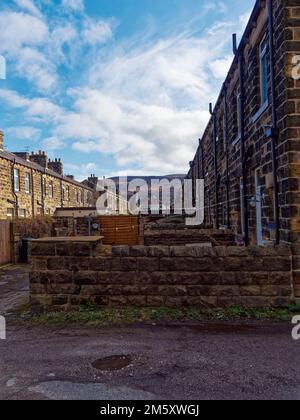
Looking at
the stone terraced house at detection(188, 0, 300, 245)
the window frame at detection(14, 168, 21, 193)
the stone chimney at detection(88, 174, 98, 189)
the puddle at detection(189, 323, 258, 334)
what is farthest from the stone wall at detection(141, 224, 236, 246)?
the stone chimney at detection(88, 174, 98, 189)

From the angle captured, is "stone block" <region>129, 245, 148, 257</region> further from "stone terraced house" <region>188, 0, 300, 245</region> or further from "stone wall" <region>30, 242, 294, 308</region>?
"stone terraced house" <region>188, 0, 300, 245</region>

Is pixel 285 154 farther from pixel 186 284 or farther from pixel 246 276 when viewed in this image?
pixel 186 284

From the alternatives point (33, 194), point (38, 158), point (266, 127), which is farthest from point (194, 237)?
point (38, 158)

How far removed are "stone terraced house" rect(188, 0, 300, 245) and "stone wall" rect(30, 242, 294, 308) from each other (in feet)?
3.03

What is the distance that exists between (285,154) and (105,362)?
15.5ft

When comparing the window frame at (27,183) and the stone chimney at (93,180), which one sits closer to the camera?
the window frame at (27,183)

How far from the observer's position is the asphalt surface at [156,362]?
3.03m

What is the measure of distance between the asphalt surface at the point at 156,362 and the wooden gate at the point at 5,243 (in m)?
10.2

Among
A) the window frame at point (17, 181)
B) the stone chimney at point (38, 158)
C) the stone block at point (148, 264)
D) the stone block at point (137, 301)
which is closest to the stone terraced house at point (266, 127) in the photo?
the stone block at point (148, 264)

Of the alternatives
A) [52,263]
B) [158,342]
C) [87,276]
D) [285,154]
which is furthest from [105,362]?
[285,154]

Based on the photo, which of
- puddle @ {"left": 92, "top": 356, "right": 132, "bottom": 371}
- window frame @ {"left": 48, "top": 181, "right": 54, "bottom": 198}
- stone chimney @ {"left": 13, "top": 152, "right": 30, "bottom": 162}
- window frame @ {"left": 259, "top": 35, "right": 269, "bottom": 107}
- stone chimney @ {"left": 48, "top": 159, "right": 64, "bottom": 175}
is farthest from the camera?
stone chimney @ {"left": 48, "top": 159, "right": 64, "bottom": 175}

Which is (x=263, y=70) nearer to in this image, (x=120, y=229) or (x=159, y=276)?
(x=159, y=276)

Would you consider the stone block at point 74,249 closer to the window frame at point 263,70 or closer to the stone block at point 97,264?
the stone block at point 97,264

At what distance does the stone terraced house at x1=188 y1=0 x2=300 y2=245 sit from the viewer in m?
5.62
